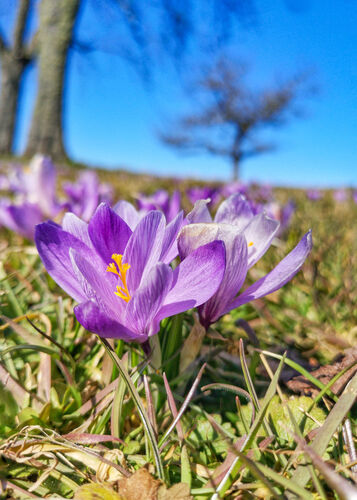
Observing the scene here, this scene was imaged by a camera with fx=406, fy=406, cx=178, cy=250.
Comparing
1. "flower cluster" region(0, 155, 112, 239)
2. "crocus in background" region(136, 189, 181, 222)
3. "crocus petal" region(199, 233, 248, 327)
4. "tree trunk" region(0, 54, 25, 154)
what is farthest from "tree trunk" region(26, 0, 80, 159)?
"crocus petal" region(199, 233, 248, 327)

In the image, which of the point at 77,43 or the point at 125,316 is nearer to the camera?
the point at 125,316

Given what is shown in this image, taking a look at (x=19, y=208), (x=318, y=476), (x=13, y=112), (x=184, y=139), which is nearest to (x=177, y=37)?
(x=13, y=112)

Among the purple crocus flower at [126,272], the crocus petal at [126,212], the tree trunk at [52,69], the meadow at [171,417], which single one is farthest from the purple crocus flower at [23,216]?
the tree trunk at [52,69]

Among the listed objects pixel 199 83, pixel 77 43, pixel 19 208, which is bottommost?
pixel 19 208

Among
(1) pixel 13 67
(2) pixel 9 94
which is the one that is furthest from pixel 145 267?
(1) pixel 13 67

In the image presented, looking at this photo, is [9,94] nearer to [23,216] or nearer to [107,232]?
[23,216]

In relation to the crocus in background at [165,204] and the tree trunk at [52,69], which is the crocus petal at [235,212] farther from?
the tree trunk at [52,69]

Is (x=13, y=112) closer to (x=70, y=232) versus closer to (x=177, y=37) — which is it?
(x=177, y=37)
